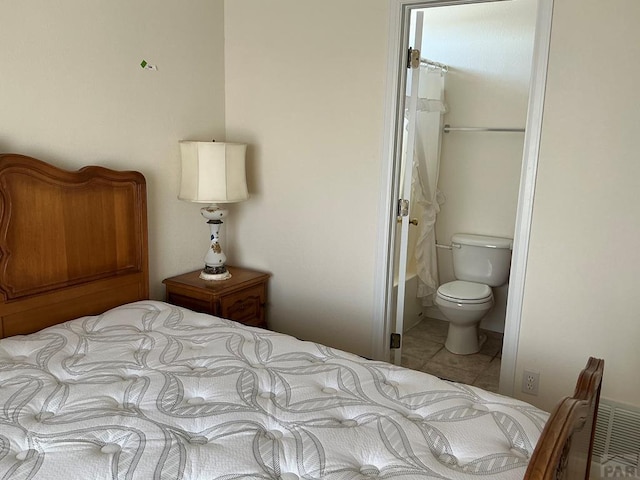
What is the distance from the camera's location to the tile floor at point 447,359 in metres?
Result: 3.30

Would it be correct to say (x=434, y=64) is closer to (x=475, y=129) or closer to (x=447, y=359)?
(x=475, y=129)

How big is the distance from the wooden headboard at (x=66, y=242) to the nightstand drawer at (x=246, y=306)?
1.33 feet

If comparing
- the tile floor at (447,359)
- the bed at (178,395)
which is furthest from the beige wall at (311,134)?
the tile floor at (447,359)

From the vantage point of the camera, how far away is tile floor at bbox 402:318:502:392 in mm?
3299

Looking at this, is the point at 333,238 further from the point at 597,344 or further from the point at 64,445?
the point at 64,445

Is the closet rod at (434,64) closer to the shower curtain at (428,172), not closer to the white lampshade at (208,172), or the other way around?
the shower curtain at (428,172)

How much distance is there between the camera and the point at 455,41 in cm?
380

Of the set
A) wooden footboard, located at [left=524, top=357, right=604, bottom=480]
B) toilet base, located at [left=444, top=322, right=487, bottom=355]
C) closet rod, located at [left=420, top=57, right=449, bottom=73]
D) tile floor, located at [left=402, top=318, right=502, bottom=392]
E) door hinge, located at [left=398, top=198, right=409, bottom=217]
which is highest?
closet rod, located at [left=420, top=57, right=449, bottom=73]

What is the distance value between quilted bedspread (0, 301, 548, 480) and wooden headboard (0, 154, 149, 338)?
0.74 ft

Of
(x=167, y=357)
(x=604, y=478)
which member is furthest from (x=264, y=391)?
(x=604, y=478)

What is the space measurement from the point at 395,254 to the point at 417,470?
5.52 feet

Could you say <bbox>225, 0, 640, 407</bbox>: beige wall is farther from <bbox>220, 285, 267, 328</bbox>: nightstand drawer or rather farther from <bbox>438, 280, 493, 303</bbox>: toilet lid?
<bbox>438, 280, 493, 303</bbox>: toilet lid

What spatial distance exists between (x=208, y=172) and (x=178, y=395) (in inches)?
54.1

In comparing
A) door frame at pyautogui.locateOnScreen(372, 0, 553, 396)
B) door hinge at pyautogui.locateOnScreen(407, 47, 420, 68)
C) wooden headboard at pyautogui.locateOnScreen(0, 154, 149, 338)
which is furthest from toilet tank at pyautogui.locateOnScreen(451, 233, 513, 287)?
wooden headboard at pyautogui.locateOnScreen(0, 154, 149, 338)
